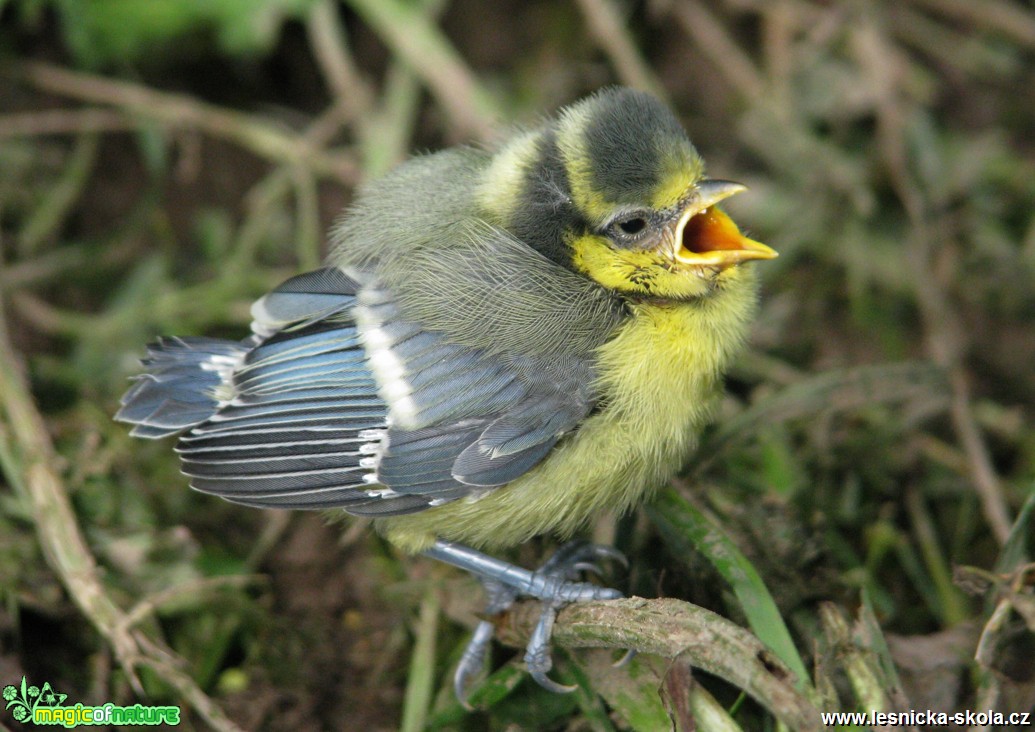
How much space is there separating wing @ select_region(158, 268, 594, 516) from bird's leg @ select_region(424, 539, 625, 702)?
183 millimetres

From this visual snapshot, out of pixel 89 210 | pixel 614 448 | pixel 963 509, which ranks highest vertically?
pixel 89 210

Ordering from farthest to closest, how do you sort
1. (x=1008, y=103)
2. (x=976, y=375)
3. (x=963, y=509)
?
(x=1008, y=103), (x=976, y=375), (x=963, y=509)

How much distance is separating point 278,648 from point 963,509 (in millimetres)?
1519

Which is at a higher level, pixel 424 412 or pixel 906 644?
pixel 424 412

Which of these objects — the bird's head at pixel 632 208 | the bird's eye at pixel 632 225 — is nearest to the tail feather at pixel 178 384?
the bird's head at pixel 632 208

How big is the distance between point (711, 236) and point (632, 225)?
0.53 ft

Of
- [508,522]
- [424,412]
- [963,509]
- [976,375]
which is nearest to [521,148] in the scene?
[424,412]

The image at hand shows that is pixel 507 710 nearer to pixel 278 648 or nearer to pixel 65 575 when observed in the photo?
pixel 278 648

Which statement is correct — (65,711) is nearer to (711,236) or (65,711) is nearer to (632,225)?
(632,225)

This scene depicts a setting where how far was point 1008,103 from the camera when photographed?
297 centimetres

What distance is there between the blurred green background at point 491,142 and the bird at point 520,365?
204 millimetres

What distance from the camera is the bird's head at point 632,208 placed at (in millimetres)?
1621

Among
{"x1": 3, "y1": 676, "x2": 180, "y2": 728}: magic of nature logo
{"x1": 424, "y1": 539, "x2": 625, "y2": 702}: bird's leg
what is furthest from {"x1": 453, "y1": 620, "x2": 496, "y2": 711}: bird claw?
{"x1": 3, "y1": 676, "x2": 180, "y2": 728}: magic of nature logo

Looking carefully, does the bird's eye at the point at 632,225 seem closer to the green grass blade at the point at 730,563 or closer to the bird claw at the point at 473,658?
the green grass blade at the point at 730,563
